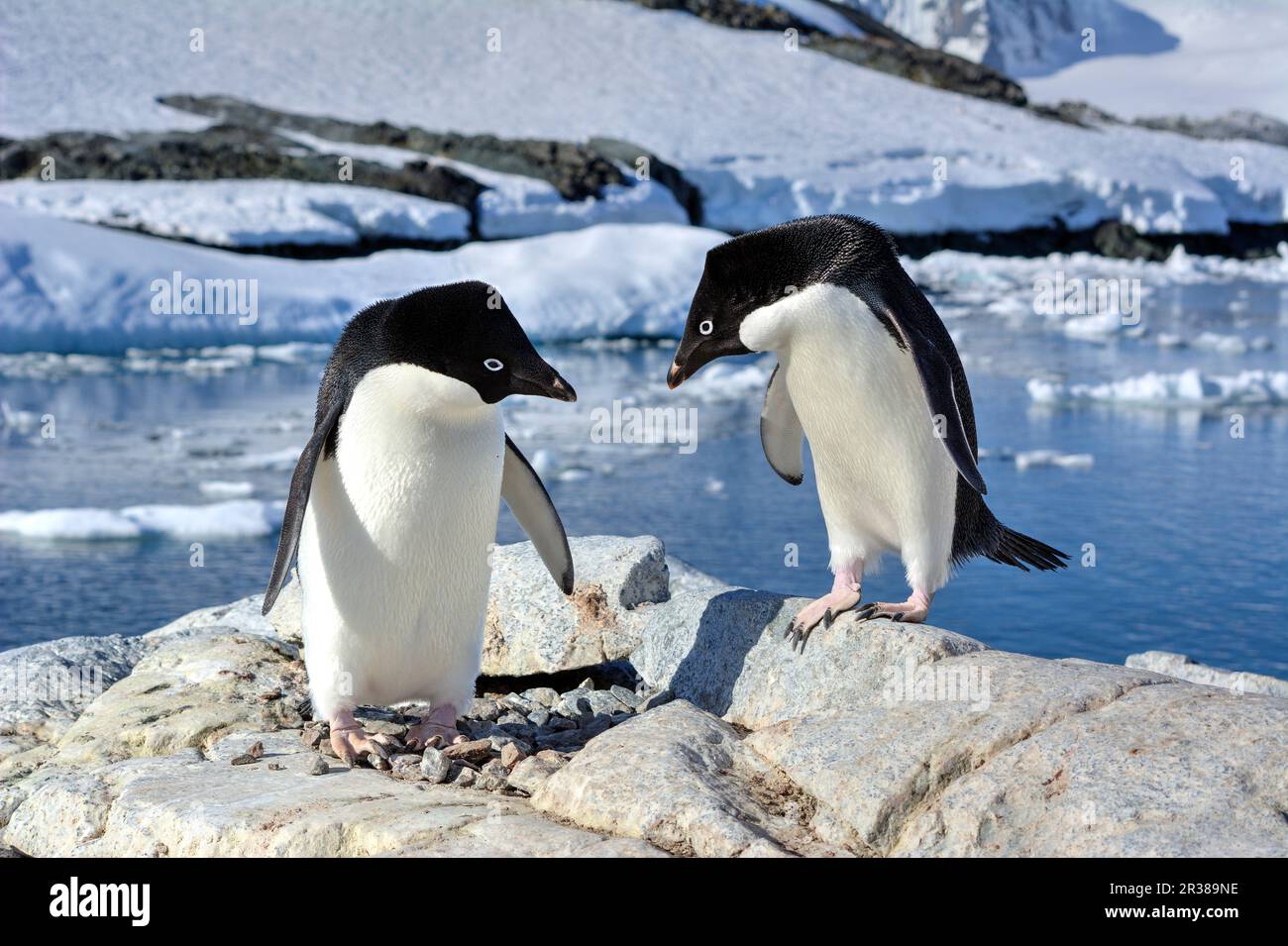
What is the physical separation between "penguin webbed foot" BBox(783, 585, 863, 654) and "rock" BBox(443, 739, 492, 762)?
0.71 meters

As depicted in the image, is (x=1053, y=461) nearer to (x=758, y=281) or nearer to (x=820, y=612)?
(x=820, y=612)

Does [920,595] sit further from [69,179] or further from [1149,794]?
[69,179]

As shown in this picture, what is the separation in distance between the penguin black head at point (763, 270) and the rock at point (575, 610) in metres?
0.99

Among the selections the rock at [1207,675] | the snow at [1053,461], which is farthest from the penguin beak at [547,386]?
the snow at [1053,461]

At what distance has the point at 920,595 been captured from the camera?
304 centimetres

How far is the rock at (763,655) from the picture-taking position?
2.88 metres

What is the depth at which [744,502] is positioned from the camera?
7.81 m

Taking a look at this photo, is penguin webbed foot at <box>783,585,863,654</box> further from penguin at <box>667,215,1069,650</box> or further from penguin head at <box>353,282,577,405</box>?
penguin head at <box>353,282,577,405</box>

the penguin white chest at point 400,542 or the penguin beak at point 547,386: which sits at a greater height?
the penguin beak at point 547,386

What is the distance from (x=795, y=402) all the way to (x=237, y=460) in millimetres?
5991

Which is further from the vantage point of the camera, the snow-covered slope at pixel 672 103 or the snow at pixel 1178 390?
the snow-covered slope at pixel 672 103

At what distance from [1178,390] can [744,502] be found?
177 inches

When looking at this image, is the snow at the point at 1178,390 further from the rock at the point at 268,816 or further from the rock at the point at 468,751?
the rock at the point at 268,816

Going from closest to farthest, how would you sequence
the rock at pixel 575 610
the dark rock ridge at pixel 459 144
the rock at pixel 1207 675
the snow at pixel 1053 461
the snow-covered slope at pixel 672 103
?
the rock at pixel 575 610 < the rock at pixel 1207 675 < the snow at pixel 1053 461 < the dark rock ridge at pixel 459 144 < the snow-covered slope at pixel 672 103
